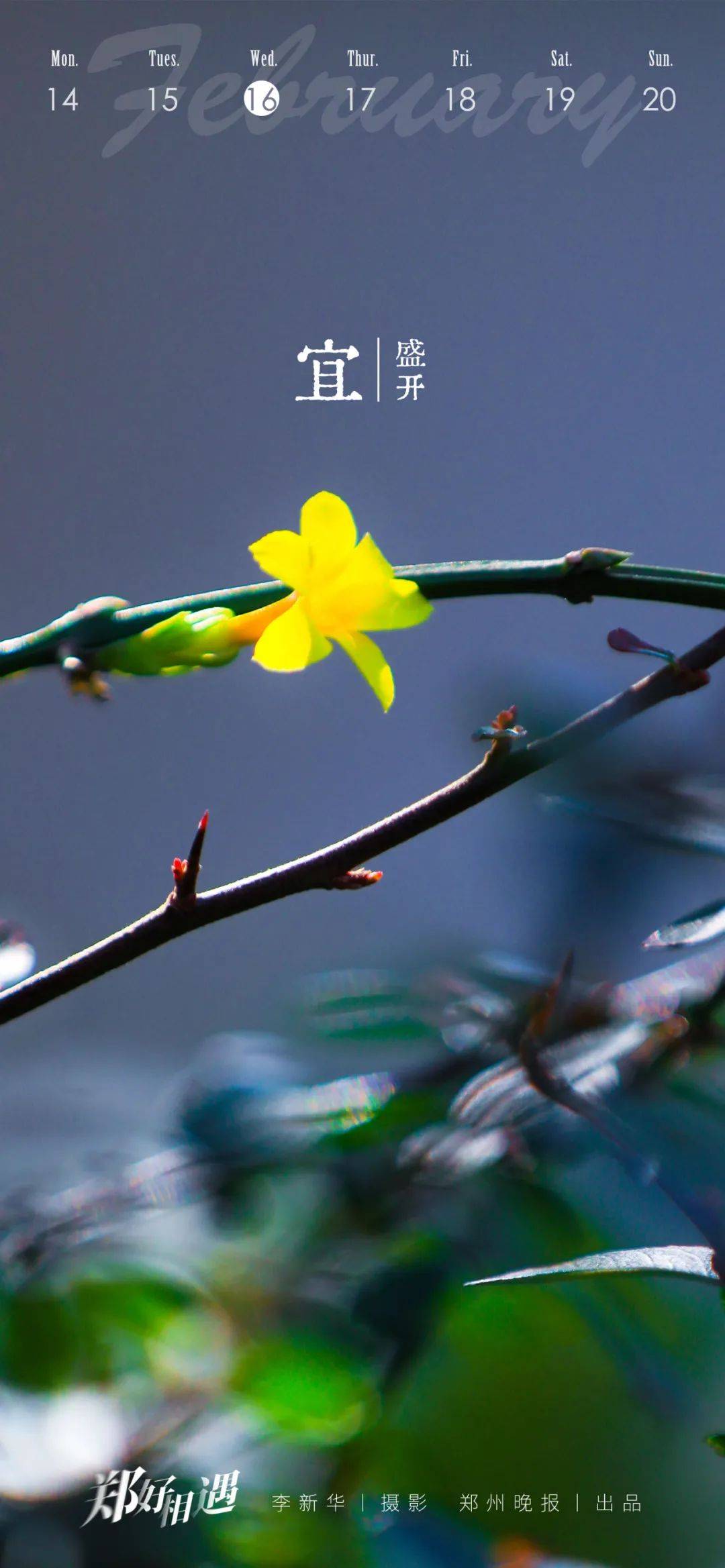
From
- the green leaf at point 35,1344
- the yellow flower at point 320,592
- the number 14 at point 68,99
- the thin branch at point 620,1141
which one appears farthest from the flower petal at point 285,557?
the number 14 at point 68,99

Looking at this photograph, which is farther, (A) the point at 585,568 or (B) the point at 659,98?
(B) the point at 659,98

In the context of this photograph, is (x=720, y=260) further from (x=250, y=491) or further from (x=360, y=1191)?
(x=360, y=1191)

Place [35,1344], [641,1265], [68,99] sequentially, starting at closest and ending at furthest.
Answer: [641,1265] → [35,1344] → [68,99]

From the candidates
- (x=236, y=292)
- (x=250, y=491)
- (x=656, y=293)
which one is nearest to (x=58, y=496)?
(x=250, y=491)

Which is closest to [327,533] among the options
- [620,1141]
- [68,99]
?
[620,1141]

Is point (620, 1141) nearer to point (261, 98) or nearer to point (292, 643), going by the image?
point (292, 643)

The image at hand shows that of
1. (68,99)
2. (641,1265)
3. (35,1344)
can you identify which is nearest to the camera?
(641,1265)
